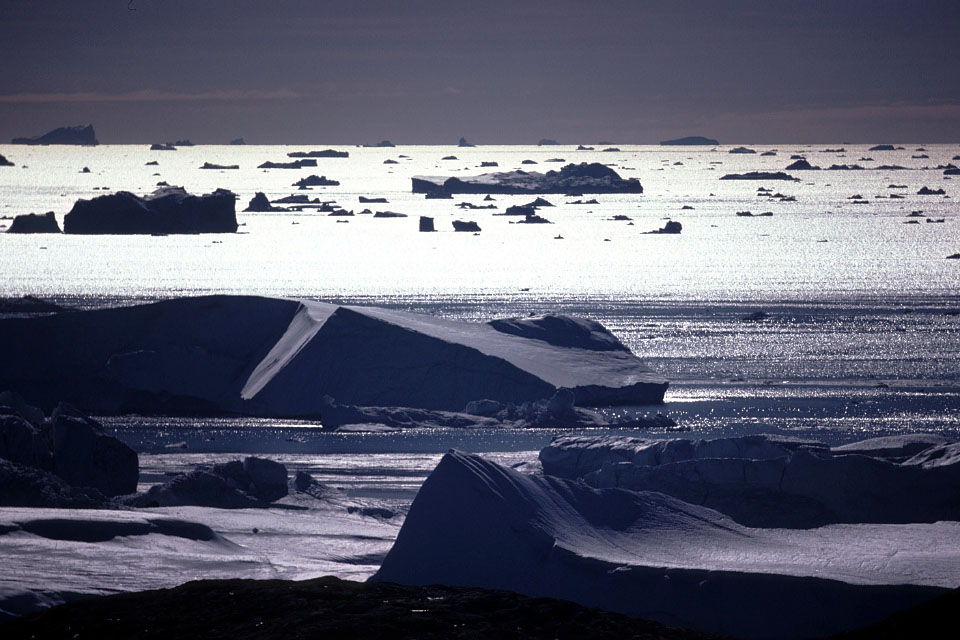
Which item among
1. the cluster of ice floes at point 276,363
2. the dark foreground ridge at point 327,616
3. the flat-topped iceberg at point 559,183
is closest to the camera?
the dark foreground ridge at point 327,616

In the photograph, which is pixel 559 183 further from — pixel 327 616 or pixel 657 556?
pixel 327 616

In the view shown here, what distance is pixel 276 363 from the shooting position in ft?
55.1

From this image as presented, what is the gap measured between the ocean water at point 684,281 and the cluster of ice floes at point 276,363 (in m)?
1.72

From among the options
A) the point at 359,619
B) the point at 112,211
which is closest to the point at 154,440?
the point at 359,619

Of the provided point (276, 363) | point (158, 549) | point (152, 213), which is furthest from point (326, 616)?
point (152, 213)

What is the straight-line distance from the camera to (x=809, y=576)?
23.9ft

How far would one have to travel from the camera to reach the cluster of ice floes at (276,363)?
16453 mm

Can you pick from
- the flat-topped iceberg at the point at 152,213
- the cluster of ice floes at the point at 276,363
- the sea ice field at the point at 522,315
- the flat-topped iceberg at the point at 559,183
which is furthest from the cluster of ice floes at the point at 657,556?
the flat-topped iceberg at the point at 559,183

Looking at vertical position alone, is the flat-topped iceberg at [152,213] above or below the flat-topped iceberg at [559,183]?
below

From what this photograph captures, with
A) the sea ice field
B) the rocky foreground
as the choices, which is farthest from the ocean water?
the rocky foreground

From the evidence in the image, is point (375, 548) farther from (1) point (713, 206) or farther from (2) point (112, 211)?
(1) point (713, 206)

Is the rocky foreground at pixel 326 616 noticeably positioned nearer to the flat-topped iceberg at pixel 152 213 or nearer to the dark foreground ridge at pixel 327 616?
the dark foreground ridge at pixel 327 616

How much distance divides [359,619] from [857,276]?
36.7 m

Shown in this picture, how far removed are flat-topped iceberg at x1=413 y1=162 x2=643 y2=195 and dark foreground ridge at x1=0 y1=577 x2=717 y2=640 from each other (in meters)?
86.2
